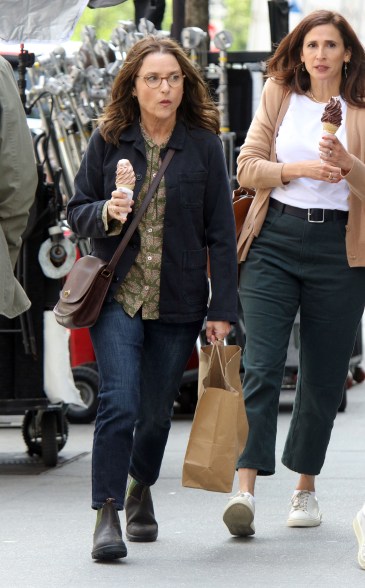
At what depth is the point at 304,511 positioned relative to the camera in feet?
20.1

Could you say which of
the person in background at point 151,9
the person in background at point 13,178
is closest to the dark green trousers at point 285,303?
the person in background at point 13,178

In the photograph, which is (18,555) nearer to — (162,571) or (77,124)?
(162,571)

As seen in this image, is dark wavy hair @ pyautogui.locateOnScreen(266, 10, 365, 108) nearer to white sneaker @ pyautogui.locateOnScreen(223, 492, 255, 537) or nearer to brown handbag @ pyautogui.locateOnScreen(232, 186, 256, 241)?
brown handbag @ pyautogui.locateOnScreen(232, 186, 256, 241)

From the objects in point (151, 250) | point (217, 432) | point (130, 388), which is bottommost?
point (217, 432)

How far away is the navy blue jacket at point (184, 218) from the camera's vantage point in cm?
544

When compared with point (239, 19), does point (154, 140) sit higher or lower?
lower

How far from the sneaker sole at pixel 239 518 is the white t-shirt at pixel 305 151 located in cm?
120

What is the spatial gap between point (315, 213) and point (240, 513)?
47.3 inches

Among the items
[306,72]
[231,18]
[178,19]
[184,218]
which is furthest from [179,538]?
[231,18]

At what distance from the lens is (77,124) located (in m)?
9.79

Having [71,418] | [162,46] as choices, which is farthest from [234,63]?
[162,46]

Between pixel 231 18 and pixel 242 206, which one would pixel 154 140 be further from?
pixel 231 18

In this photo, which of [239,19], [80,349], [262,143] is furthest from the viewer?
[239,19]

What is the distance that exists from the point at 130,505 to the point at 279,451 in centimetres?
292
